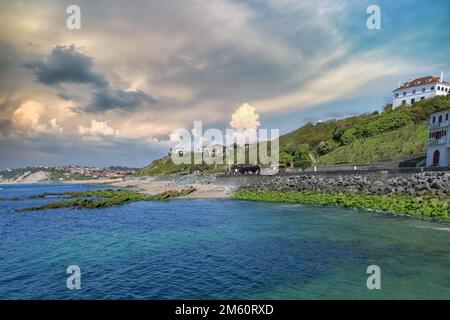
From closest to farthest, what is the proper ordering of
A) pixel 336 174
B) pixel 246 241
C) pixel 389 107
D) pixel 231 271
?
pixel 231 271
pixel 246 241
pixel 336 174
pixel 389 107

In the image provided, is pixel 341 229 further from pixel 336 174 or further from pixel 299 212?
pixel 336 174

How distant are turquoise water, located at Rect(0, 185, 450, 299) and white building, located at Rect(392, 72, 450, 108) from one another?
8111 centimetres

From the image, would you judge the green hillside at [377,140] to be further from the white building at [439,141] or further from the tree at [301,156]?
the white building at [439,141]

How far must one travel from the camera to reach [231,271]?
52.0ft

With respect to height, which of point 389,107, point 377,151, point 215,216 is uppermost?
point 389,107

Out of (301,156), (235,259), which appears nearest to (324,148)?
(301,156)

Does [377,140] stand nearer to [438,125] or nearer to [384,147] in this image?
[384,147]

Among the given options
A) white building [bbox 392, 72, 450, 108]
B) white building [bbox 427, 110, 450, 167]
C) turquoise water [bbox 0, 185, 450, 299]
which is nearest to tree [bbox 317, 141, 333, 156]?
white building [bbox 392, 72, 450, 108]

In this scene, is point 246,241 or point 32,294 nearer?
point 32,294

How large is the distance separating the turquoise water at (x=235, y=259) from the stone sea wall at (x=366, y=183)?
10.2m

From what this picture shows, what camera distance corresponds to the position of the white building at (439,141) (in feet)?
152

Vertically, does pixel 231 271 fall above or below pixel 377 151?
below
